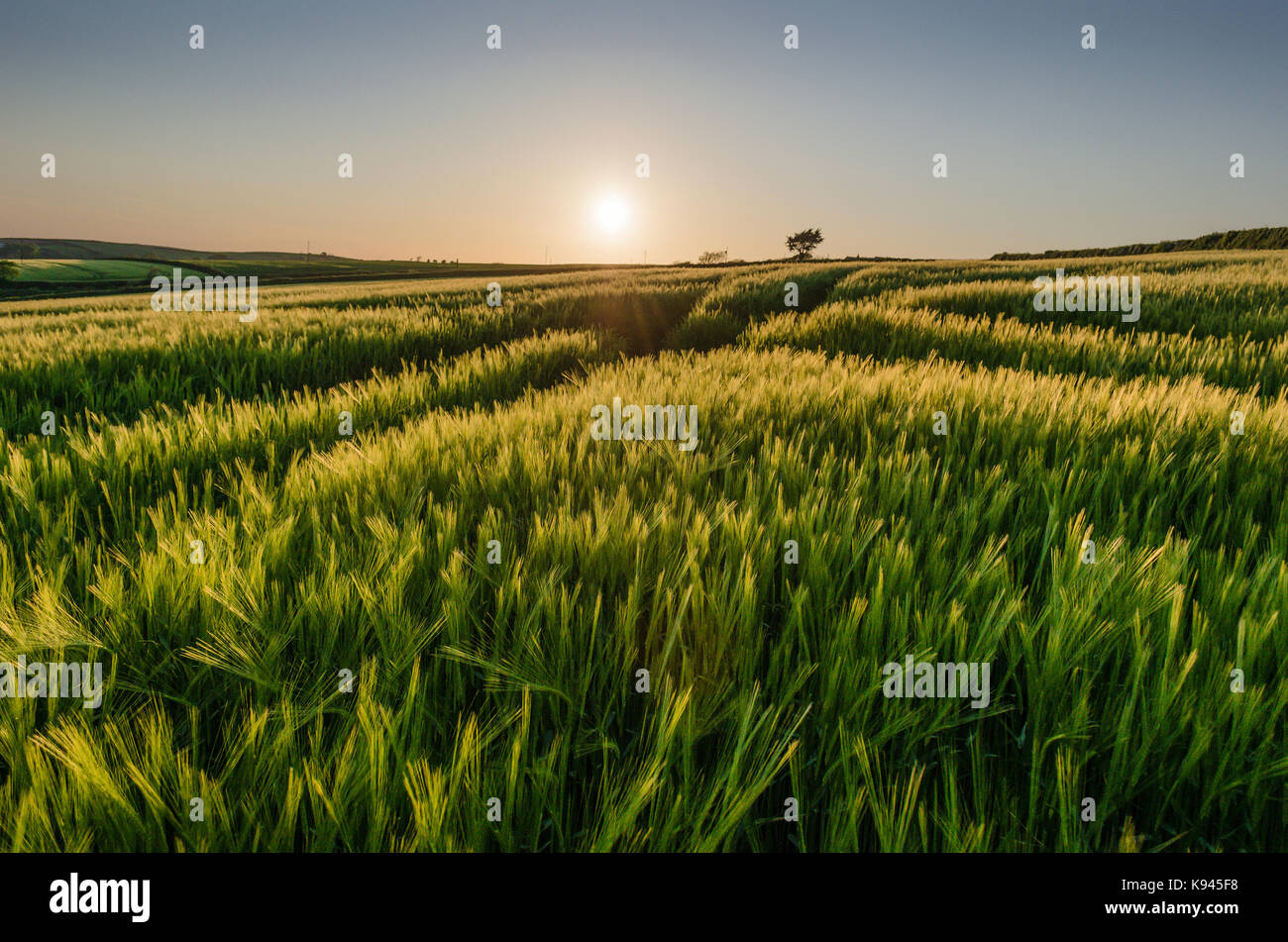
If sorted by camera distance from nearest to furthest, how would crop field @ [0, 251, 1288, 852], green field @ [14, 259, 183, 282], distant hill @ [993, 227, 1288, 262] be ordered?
crop field @ [0, 251, 1288, 852]
distant hill @ [993, 227, 1288, 262]
green field @ [14, 259, 183, 282]

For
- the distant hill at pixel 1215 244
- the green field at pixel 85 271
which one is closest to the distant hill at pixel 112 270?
the green field at pixel 85 271

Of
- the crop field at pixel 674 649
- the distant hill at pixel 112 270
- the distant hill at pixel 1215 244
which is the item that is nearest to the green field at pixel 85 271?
the distant hill at pixel 112 270

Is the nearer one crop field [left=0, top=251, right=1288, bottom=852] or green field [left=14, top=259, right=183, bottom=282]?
crop field [left=0, top=251, right=1288, bottom=852]

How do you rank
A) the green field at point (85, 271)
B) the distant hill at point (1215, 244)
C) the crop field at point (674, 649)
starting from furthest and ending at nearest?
the green field at point (85, 271) → the distant hill at point (1215, 244) → the crop field at point (674, 649)

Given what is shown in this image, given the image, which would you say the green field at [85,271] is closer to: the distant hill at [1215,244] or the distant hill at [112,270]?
the distant hill at [112,270]

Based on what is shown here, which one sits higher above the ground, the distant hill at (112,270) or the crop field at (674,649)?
the distant hill at (112,270)

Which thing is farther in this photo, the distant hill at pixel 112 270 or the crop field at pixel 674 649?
the distant hill at pixel 112 270

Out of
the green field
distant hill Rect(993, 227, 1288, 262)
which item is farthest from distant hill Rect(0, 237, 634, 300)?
distant hill Rect(993, 227, 1288, 262)

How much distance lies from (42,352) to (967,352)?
324 inches

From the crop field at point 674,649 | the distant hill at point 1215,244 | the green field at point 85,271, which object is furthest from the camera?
the green field at point 85,271

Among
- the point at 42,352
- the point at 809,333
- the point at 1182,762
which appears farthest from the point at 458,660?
the point at 42,352

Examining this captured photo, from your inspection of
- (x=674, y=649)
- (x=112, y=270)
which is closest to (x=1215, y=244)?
(x=674, y=649)

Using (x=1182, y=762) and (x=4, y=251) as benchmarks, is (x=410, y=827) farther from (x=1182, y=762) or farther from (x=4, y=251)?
(x=4, y=251)

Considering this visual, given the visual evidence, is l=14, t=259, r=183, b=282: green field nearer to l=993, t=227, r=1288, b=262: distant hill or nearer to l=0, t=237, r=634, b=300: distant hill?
l=0, t=237, r=634, b=300: distant hill
